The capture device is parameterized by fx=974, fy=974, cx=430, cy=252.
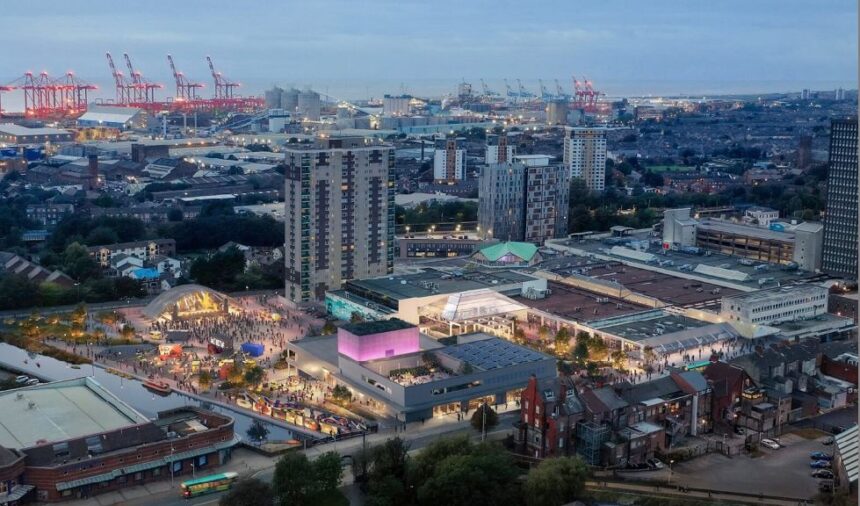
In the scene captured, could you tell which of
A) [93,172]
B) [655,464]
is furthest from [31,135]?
[655,464]

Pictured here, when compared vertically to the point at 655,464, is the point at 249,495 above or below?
above

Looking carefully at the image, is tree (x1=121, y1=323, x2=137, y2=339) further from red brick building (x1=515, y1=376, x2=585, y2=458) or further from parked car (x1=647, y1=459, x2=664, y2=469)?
parked car (x1=647, y1=459, x2=664, y2=469)

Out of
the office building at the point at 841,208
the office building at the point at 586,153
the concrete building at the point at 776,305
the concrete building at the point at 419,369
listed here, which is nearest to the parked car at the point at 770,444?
the concrete building at the point at 419,369

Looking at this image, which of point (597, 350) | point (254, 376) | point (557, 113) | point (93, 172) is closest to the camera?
point (254, 376)

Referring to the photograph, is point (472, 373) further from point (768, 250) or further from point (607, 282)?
point (768, 250)

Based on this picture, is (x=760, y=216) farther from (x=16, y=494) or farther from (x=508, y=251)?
(x=16, y=494)
